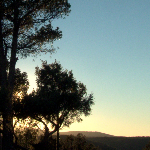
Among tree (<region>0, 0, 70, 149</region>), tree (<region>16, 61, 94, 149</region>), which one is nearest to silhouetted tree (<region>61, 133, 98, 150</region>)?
tree (<region>16, 61, 94, 149</region>)

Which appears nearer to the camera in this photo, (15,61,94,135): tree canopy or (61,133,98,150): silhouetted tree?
(15,61,94,135): tree canopy

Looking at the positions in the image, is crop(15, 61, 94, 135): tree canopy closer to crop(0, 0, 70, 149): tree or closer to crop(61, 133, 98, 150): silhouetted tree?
crop(0, 0, 70, 149): tree

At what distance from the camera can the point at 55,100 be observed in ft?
78.2

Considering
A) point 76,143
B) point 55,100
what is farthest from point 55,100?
point 76,143

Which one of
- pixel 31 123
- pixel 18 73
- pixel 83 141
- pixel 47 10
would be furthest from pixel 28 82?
pixel 83 141

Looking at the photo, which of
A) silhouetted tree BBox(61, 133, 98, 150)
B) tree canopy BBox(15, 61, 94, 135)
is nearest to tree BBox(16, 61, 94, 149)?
tree canopy BBox(15, 61, 94, 135)

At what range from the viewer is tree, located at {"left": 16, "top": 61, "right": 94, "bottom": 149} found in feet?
71.6

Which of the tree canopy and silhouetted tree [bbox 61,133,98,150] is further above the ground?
the tree canopy

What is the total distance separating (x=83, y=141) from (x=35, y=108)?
27.6 meters

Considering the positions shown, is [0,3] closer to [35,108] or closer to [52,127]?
[35,108]

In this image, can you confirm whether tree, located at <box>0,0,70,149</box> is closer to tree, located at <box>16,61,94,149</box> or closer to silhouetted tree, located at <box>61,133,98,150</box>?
tree, located at <box>16,61,94,149</box>

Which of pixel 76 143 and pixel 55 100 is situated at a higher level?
pixel 55 100

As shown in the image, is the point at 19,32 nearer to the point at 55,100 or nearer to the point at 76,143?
the point at 55,100

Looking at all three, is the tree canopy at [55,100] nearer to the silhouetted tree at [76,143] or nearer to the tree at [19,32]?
the tree at [19,32]
